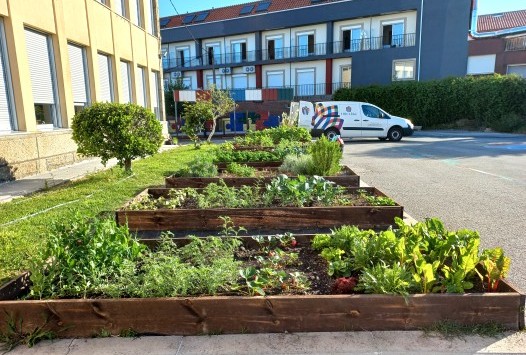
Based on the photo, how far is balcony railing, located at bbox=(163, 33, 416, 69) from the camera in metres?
31.7

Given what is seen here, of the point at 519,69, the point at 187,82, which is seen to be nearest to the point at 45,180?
the point at 187,82

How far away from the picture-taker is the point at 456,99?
87.7ft

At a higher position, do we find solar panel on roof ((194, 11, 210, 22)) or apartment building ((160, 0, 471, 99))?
solar panel on roof ((194, 11, 210, 22))

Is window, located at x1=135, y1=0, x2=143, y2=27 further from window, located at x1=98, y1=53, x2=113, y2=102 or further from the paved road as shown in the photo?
the paved road

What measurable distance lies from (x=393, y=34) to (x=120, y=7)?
23586 mm

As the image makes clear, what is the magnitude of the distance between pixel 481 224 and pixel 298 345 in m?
4.06

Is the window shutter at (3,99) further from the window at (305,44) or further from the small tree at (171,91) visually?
the small tree at (171,91)

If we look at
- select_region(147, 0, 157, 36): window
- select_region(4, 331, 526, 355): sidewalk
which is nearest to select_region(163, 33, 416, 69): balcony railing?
select_region(147, 0, 157, 36): window

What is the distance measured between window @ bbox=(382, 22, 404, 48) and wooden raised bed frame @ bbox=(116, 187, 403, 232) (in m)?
30.4

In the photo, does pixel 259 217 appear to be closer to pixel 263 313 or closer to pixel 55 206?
pixel 263 313

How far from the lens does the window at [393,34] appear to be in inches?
1230

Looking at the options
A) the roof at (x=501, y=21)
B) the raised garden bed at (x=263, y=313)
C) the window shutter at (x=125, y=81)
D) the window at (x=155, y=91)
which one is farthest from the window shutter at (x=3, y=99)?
the roof at (x=501, y=21)

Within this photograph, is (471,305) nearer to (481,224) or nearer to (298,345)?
(298,345)

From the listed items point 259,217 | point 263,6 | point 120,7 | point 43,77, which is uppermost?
point 263,6
